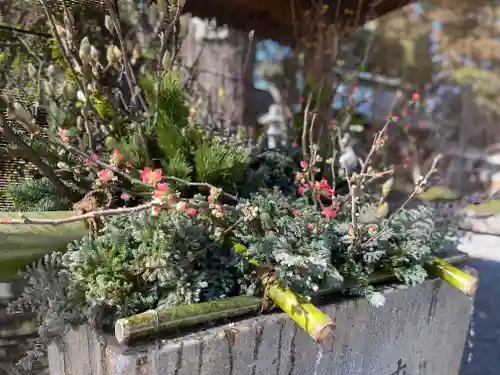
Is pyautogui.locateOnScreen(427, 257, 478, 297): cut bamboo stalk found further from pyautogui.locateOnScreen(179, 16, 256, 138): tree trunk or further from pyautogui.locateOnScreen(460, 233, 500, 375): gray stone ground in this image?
pyautogui.locateOnScreen(179, 16, 256, 138): tree trunk

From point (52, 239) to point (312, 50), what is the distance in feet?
3.81

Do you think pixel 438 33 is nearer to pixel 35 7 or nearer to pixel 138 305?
pixel 35 7

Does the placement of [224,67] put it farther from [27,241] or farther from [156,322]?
[156,322]

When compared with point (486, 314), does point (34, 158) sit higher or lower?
higher

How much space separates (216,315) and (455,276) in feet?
1.68

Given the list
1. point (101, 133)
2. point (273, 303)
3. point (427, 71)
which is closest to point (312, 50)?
point (101, 133)

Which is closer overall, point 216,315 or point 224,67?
point 216,315

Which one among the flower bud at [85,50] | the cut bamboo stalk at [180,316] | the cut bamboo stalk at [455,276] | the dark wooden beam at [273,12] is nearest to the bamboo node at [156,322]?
the cut bamboo stalk at [180,316]

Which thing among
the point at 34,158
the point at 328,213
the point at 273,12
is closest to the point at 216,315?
the point at 328,213

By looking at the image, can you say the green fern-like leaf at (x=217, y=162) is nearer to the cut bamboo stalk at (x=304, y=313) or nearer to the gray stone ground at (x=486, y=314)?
the cut bamboo stalk at (x=304, y=313)

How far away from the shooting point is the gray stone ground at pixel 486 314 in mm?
1367

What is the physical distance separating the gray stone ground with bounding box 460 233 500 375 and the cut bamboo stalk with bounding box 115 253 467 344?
2.75 ft

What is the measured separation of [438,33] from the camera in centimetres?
382

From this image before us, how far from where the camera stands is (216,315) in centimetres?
58
